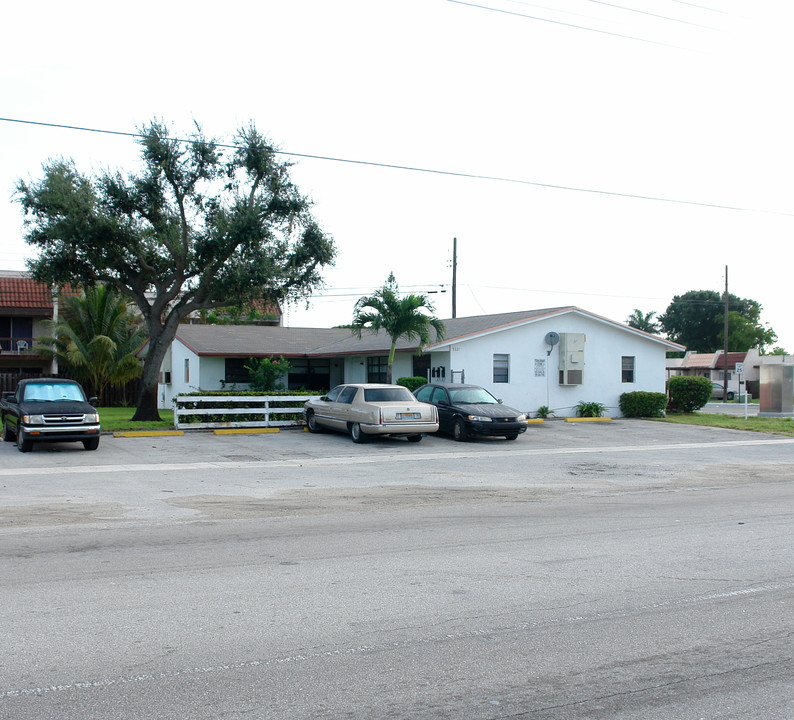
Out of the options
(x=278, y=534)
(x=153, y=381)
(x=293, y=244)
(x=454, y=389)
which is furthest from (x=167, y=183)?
(x=278, y=534)

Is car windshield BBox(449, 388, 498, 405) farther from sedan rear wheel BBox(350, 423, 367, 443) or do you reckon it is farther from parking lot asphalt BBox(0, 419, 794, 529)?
sedan rear wheel BBox(350, 423, 367, 443)

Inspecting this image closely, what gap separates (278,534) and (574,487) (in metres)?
6.60

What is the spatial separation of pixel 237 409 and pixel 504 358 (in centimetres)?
1057

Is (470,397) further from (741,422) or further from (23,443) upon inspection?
(741,422)

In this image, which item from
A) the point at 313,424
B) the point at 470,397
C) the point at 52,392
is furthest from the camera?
the point at 313,424

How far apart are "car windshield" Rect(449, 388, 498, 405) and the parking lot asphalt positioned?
1.21 metres

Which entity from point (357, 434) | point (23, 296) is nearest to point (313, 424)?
point (357, 434)

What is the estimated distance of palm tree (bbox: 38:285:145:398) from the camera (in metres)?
38.4

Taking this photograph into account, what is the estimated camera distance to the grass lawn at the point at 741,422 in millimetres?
27066

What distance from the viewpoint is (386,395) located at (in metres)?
21.4

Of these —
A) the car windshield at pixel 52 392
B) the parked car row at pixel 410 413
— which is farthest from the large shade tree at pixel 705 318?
the car windshield at pixel 52 392

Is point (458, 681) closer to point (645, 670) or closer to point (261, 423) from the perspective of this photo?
point (645, 670)

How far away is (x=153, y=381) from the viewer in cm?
2625

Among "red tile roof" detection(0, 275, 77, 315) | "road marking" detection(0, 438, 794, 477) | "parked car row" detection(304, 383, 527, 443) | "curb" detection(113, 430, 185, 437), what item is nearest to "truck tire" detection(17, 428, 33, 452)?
"road marking" detection(0, 438, 794, 477)
